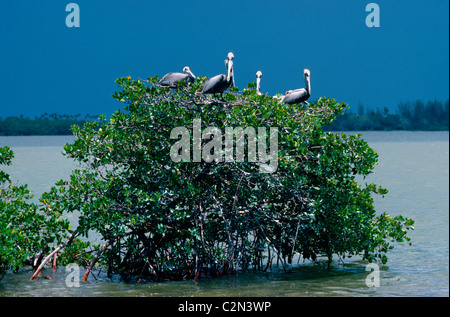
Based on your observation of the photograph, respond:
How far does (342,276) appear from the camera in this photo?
50.5ft

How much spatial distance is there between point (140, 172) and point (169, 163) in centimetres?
71

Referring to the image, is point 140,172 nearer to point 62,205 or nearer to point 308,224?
point 62,205

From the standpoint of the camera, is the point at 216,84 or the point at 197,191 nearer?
the point at 197,191

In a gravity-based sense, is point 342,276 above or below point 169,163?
below

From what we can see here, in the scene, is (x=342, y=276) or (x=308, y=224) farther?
(x=342, y=276)

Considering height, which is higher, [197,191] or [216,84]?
[216,84]

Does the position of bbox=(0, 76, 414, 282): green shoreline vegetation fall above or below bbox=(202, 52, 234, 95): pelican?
below

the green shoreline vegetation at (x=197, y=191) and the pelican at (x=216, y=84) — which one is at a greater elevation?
the pelican at (x=216, y=84)

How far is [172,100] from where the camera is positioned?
13430 mm

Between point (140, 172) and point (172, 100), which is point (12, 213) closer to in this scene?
point (140, 172)
